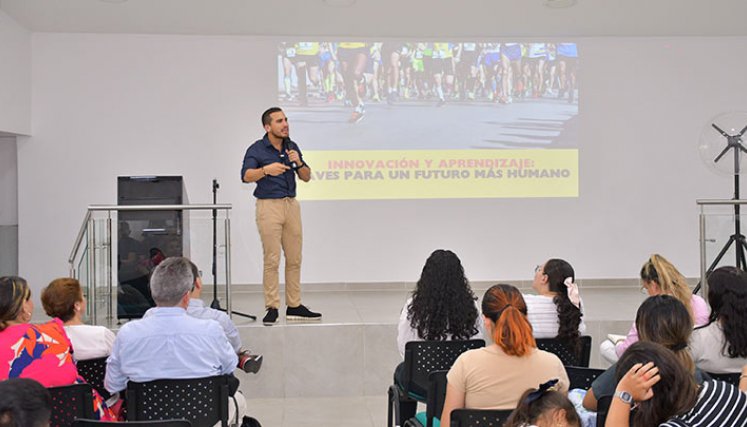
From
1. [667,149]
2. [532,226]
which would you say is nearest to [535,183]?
[532,226]

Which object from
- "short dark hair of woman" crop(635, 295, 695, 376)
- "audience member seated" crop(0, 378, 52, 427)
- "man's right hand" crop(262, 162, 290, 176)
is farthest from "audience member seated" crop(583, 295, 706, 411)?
"man's right hand" crop(262, 162, 290, 176)

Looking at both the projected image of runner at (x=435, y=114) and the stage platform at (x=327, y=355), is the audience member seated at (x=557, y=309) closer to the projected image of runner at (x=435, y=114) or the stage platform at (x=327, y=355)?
the stage platform at (x=327, y=355)

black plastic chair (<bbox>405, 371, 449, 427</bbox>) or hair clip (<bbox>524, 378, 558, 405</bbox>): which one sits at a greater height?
hair clip (<bbox>524, 378, 558, 405</bbox>)

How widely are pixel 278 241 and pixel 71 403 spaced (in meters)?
2.85

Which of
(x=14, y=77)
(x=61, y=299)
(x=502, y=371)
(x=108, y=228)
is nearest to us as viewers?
(x=502, y=371)

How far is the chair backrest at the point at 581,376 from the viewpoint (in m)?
3.02

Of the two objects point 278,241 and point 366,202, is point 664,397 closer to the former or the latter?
point 278,241

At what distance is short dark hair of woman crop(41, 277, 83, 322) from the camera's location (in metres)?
3.20

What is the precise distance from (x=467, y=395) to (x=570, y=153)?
5.83 m

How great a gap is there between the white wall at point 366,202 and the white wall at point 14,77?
0.42 feet

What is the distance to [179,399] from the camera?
2918 mm

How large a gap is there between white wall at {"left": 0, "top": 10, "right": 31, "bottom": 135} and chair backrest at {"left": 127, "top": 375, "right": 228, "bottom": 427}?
4911 mm

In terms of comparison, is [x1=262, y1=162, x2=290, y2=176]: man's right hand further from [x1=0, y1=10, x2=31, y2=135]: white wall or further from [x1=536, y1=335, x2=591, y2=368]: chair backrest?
[x1=0, y1=10, x2=31, y2=135]: white wall

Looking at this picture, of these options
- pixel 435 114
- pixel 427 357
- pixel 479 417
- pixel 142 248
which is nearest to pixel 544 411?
pixel 479 417
